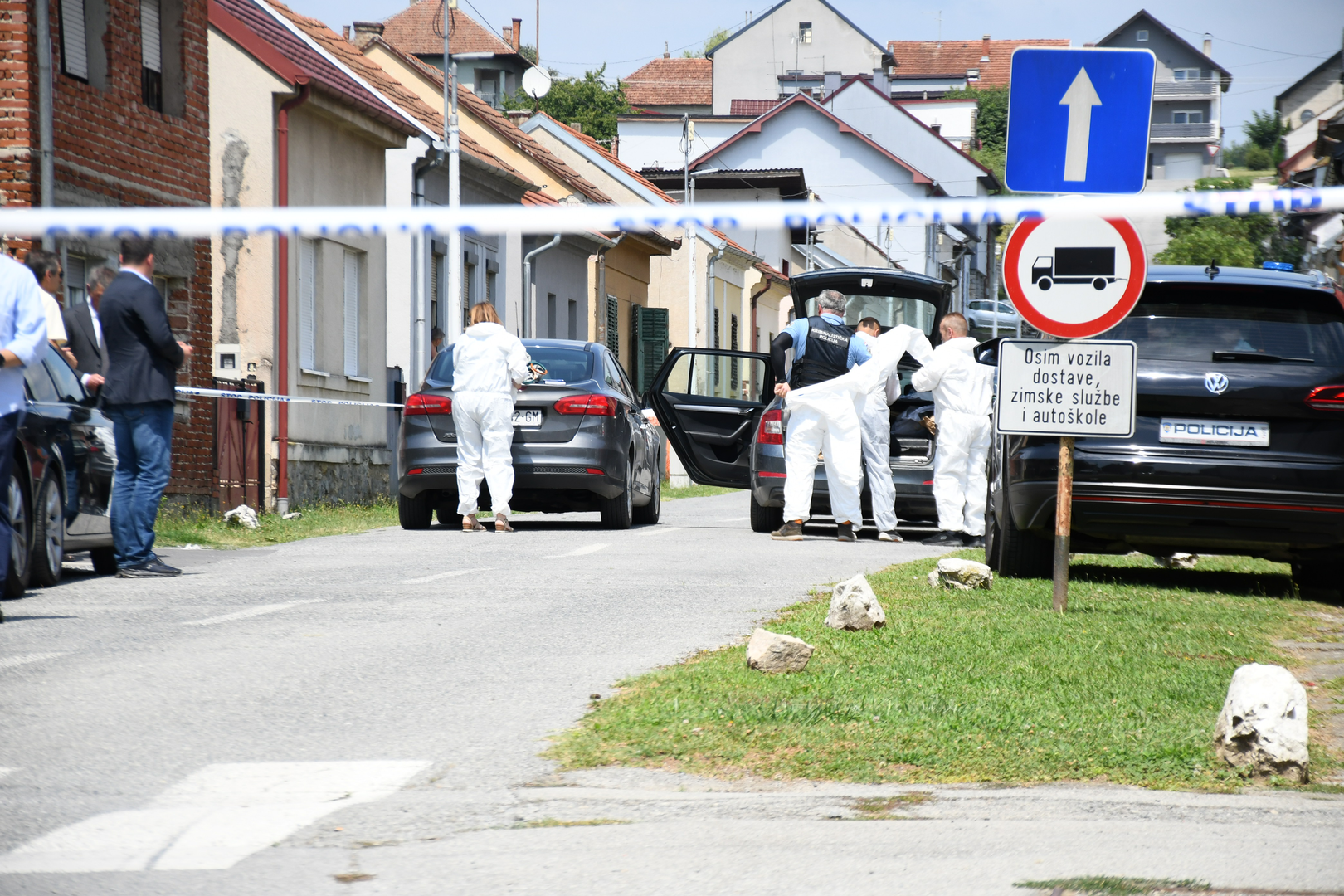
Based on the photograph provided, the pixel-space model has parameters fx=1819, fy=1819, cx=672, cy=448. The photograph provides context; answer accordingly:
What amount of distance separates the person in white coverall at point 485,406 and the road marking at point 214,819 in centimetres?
1069

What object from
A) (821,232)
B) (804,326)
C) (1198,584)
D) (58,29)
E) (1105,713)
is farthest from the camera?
(821,232)

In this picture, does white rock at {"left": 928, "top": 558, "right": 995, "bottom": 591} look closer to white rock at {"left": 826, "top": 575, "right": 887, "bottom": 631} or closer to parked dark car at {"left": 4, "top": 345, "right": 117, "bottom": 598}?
white rock at {"left": 826, "top": 575, "right": 887, "bottom": 631}

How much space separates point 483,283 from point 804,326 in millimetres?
19291

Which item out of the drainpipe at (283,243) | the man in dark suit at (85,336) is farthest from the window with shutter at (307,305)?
the man in dark suit at (85,336)

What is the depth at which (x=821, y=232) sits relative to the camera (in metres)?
66.6

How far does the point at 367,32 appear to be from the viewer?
39.0 m

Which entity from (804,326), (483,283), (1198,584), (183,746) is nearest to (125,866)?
(183,746)

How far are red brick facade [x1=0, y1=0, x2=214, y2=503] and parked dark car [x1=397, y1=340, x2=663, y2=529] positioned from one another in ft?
12.0

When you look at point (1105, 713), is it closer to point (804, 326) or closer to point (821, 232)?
point (804, 326)

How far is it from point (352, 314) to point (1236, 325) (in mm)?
17989

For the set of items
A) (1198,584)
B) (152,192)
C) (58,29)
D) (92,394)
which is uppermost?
(58,29)

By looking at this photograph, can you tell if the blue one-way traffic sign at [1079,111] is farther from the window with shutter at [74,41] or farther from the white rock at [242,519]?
the window with shutter at [74,41]

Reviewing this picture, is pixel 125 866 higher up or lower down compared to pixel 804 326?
lower down

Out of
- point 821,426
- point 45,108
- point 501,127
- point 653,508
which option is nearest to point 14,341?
point 821,426
